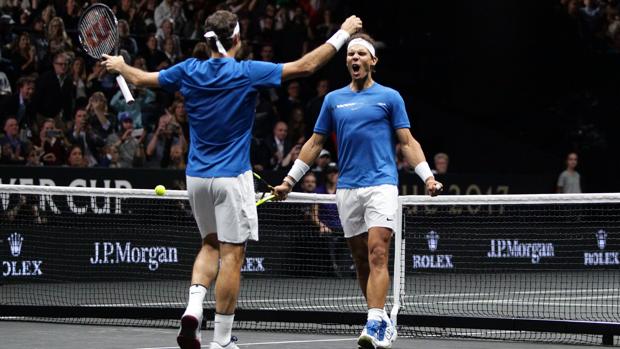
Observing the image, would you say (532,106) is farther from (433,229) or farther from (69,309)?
(69,309)

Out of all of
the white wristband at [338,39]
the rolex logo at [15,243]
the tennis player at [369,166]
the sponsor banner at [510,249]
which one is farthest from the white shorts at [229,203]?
the sponsor banner at [510,249]

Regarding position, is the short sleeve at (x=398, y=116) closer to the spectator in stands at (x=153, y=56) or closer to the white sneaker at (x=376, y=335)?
the white sneaker at (x=376, y=335)

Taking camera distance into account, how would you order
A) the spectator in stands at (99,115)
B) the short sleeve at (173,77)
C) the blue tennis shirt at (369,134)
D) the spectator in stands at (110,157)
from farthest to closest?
the spectator in stands at (99,115) → the spectator in stands at (110,157) → the blue tennis shirt at (369,134) → the short sleeve at (173,77)

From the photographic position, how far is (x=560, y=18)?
26922mm

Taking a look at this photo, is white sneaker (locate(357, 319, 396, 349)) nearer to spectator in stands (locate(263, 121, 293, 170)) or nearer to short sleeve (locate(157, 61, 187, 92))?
short sleeve (locate(157, 61, 187, 92))

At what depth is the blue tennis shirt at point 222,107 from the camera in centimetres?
927

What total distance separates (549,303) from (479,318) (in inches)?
129

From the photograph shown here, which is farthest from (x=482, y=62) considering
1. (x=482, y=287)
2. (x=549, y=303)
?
(x=549, y=303)

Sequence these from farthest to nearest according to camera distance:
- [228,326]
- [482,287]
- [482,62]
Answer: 1. [482,62]
2. [482,287]
3. [228,326]

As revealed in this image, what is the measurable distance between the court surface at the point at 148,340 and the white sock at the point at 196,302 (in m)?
1.49

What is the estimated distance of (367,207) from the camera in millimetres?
10438

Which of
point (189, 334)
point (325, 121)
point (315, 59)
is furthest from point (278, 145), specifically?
point (189, 334)

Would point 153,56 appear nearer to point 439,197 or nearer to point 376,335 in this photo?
point 439,197

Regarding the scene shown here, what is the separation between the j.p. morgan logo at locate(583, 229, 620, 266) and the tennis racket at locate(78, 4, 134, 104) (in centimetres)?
991
